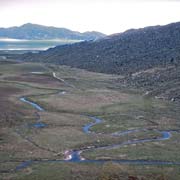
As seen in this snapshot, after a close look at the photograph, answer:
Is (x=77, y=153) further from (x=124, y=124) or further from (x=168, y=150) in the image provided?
(x=124, y=124)

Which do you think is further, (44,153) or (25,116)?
(25,116)

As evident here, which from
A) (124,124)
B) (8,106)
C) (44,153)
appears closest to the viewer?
(44,153)

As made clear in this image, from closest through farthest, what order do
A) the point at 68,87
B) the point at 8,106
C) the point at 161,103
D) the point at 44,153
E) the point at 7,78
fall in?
the point at 44,153 < the point at 8,106 < the point at 161,103 < the point at 68,87 < the point at 7,78

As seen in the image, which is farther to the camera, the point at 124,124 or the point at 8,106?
the point at 8,106

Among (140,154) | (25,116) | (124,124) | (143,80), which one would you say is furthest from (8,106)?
(143,80)

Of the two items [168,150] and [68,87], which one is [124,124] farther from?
[68,87]

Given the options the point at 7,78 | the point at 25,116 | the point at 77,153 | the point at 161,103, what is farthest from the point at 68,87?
the point at 77,153
